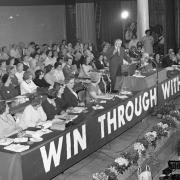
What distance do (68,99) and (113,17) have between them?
35.5 feet

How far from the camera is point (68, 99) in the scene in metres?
8.04

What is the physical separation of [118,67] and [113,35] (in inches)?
325

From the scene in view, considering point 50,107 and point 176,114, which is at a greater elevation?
point 50,107

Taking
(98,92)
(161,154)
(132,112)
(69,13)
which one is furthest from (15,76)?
(69,13)

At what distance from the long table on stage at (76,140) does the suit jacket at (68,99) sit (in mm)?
741

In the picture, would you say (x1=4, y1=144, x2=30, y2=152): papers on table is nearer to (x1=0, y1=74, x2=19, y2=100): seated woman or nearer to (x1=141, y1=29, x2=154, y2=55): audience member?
(x1=0, y1=74, x2=19, y2=100): seated woman

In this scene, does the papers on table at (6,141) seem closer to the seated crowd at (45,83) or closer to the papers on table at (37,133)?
the papers on table at (37,133)

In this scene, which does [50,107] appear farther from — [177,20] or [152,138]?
[177,20]

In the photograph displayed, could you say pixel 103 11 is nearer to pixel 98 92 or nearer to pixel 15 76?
pixel 15 76

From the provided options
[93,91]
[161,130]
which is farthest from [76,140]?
[93,91]

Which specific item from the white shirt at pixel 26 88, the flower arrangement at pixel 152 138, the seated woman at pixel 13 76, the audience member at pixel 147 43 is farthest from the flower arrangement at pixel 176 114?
the audience member at pixel 147 43

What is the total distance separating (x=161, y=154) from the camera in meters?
6.73

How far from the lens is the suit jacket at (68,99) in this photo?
800cm

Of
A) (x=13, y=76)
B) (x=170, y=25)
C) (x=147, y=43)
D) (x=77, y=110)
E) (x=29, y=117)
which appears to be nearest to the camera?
(x=29, y=117)
